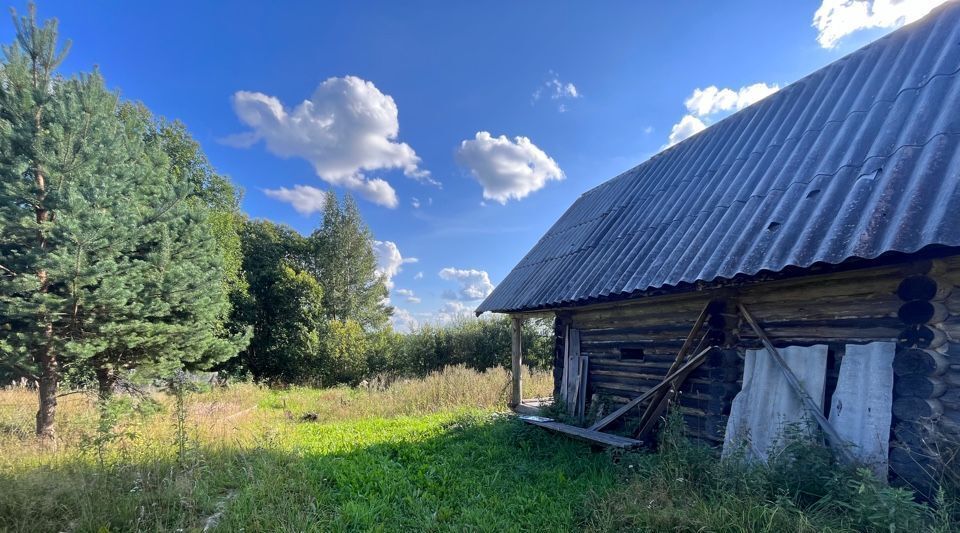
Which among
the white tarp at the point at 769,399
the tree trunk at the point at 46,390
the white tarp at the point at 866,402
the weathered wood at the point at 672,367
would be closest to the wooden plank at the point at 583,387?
the weathered wood at the point at 672,367

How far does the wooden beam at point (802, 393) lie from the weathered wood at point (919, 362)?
0.66m

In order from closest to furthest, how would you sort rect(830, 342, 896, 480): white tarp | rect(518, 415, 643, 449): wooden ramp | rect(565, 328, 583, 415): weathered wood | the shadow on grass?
rect(830, 342, 896, 480): white tarp → the shadow on grass → rect(518, 415, 643, 449): wooden ramp → rect(565, 328, 583, 415): weathered wood

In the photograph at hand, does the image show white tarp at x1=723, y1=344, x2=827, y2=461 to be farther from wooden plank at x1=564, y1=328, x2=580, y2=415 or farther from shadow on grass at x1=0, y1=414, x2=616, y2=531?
wooden plank at x1=564, y1=328, x2=580, y2=415

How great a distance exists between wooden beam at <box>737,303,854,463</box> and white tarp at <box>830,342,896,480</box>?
6cm

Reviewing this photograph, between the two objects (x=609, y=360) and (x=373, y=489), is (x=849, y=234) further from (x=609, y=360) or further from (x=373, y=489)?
(x=373, y=489)

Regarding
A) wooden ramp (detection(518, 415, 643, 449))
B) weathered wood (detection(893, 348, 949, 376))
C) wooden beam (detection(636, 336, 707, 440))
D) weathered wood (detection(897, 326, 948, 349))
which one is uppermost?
weathered wood (detection(897, 326, 948, 349))

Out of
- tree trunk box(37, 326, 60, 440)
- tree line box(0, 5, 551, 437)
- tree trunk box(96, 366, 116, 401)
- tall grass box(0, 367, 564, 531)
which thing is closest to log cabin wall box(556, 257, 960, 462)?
tall grass box(0, 367, 564, 531)

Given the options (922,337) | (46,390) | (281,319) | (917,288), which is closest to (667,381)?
(922,337)

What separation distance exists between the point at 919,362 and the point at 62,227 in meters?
10.4

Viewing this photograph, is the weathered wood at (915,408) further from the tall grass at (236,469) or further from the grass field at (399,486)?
the tall grass at (236,469)

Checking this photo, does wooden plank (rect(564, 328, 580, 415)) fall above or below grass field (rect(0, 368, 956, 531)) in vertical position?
above

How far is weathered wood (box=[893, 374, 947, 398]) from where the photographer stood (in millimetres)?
2992

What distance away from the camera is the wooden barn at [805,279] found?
309 cm

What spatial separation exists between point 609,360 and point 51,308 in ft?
29.1
